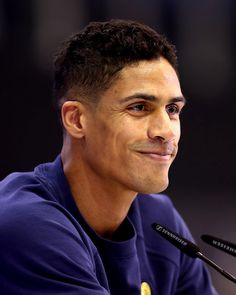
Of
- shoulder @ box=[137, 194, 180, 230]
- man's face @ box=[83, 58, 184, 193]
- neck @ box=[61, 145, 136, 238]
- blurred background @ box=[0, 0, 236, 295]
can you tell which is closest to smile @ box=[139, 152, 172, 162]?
man's face @ box=[83, 58, 184, 193]

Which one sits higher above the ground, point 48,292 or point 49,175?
point 49,175

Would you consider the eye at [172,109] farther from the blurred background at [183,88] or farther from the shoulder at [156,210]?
the blurred background at [183,88]

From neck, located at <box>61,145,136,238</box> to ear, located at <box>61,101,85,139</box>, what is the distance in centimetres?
6

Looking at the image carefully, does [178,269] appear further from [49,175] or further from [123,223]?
[49,175]

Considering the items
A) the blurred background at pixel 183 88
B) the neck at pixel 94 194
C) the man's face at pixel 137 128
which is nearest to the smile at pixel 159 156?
the man's face at pixel 137 128

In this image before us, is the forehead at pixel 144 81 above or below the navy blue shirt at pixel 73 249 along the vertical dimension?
above

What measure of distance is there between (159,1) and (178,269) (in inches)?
48.0

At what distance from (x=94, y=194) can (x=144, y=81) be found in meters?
0.29

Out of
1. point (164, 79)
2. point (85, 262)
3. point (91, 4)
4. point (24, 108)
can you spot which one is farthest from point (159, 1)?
point (85, 262)

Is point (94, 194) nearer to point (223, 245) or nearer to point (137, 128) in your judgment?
point (137, 128)

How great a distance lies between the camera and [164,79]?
1.56 metres

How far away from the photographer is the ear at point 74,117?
1.59m

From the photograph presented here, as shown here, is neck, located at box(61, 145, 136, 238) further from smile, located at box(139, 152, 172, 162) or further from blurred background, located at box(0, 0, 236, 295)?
blurred background, located at box(0, 0, 236, 295)

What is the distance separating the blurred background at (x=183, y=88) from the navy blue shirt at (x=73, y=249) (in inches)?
31.8
